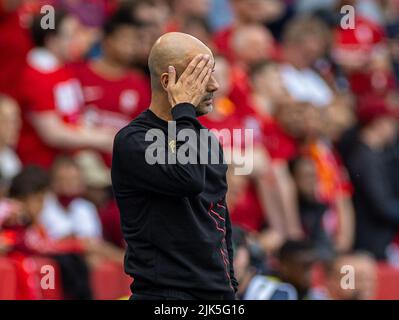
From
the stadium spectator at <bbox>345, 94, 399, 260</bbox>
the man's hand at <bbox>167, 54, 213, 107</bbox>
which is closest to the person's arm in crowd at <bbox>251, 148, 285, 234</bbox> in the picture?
the stadium spectator at <bbox>345, 94, 399, 260</bbox>

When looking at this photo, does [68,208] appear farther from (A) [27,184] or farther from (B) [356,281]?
(B) [356,281]

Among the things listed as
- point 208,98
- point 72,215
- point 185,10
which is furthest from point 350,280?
point 208,98

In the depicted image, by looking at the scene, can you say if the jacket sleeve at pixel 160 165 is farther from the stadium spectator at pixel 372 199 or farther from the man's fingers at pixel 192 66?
the stadium spectator at pixel 372 199

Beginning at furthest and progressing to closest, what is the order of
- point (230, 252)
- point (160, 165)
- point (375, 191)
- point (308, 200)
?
point (375, 191)
point (308, 200)
point (230, 252)
point (160, 165)

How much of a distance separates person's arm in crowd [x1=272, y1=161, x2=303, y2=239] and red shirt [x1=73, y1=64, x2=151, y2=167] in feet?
4.20

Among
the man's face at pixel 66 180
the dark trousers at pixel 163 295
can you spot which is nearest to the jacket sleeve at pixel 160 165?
the dark trousers at pixel 163 295

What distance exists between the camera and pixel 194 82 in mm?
4895

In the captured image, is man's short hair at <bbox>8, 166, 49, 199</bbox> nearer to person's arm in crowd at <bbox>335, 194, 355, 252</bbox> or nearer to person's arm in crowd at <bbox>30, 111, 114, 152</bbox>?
person's arm in crowd at <bbox>30, 111, 114, 152</bbox>

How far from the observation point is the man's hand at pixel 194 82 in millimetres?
4891

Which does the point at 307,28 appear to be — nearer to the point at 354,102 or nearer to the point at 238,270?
the point at 354,102

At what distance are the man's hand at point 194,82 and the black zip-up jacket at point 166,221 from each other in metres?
0.04

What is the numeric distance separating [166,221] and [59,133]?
4.01m

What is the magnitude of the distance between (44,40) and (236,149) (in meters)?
1.67
